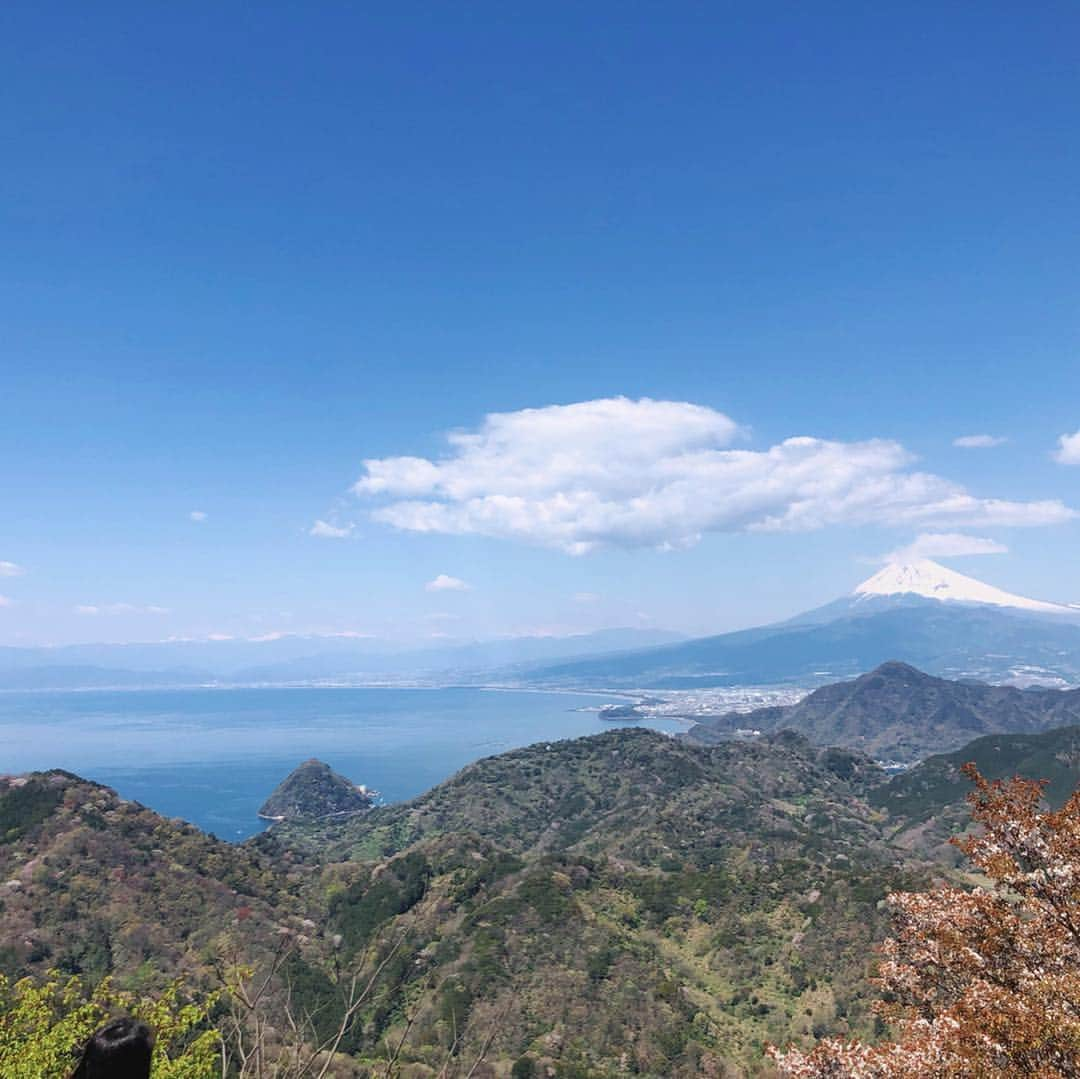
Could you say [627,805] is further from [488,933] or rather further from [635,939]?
[488,933]

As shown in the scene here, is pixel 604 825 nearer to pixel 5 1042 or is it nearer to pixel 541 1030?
pixel 541 1030

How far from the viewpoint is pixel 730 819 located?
138125 millimetres

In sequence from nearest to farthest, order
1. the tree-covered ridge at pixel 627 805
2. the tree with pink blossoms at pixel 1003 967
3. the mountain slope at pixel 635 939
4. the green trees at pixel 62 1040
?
the tree with pink blossoms at pixel 1003 967 < the green trees at pixel 62 1040 < the mountain slope at pixel 635 939 < the tree-covered ridge at pixel 627 805

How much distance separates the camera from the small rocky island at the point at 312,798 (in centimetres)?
18800

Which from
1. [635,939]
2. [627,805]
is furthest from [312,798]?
[635,939]

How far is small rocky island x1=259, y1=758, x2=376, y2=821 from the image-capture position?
188 m

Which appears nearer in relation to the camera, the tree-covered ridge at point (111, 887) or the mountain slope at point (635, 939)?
the mountain slope at point (635, 939)

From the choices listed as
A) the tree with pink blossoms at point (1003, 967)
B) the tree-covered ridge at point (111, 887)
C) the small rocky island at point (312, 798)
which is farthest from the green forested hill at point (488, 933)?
the small rocky island at point (312, 798)

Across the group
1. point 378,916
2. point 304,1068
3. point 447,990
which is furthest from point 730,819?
point 304,1068

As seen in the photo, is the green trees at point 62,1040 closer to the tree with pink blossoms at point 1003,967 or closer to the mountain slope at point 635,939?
the mountain slope at point 635,939

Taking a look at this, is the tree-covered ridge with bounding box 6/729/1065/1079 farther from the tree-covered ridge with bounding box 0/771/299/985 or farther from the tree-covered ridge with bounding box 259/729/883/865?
the tree-covered ridge with bounding box 259/729/883/865

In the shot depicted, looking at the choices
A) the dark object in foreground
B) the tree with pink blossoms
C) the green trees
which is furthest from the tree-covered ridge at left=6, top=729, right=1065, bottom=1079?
the dark object in foreground

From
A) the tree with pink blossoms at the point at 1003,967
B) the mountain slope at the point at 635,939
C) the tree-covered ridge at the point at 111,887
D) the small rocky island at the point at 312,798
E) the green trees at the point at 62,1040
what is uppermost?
the tree with pink blossoms at the point at 1003,967

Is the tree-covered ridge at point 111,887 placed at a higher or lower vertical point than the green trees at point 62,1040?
lower
